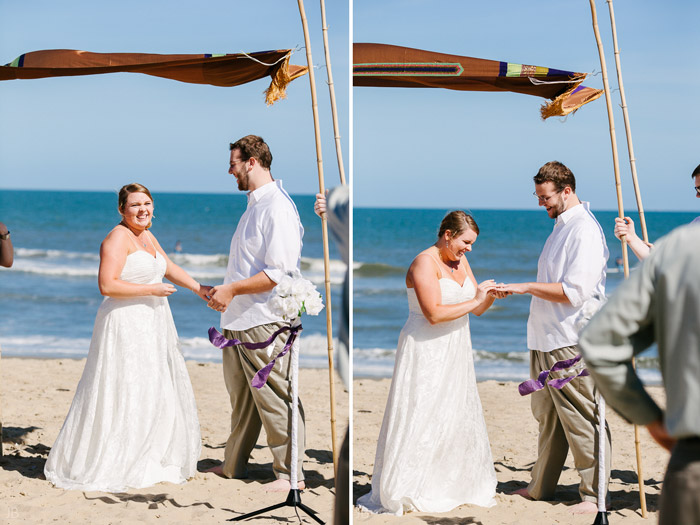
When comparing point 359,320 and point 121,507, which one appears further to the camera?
point 359,320

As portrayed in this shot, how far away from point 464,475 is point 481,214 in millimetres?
42243

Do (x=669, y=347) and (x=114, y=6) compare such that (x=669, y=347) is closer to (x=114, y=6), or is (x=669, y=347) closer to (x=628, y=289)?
(x=628, y=289)

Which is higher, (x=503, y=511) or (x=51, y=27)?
(x=51, y=27)

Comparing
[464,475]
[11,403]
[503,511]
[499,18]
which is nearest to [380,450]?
[464,475]

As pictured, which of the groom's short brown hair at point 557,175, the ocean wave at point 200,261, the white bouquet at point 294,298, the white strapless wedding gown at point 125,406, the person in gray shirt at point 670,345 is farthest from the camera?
the ocean wave at point 200,261

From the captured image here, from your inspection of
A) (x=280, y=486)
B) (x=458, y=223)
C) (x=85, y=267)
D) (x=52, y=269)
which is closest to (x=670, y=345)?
(x=458, y=223)

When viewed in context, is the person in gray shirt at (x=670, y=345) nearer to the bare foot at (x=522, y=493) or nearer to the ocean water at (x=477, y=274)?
the bare foot at (x=522, y=493)

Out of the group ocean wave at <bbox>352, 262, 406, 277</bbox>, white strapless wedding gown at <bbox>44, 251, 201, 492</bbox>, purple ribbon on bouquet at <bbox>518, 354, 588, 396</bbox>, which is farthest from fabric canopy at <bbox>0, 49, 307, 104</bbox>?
ocean wave at <bbox>352, 262, 406, 277</bbox>

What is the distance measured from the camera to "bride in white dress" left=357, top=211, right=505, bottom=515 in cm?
472

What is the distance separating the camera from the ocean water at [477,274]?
13.2 meters

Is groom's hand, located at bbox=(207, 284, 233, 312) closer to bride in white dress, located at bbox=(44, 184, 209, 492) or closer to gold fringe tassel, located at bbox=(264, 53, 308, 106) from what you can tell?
bride in white dress, located at bbox=(44, 184, 209, 492)

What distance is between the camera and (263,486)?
5176 millimetres

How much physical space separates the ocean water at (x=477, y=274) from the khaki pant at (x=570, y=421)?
6282 mm

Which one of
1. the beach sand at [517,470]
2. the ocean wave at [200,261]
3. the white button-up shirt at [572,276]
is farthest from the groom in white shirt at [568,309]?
the ocean wave at [200,261]
